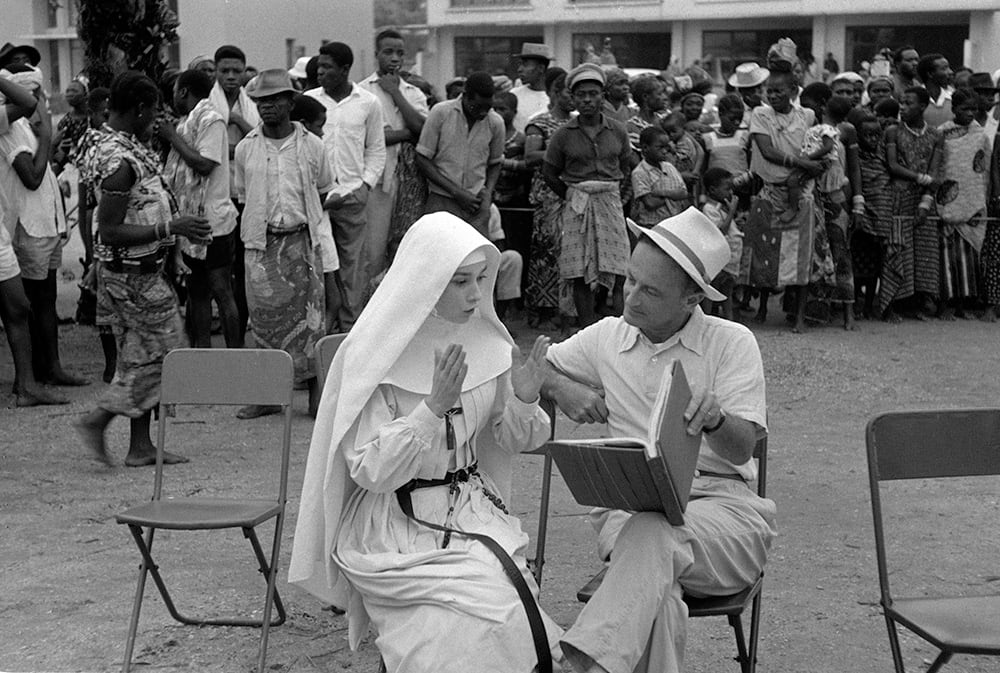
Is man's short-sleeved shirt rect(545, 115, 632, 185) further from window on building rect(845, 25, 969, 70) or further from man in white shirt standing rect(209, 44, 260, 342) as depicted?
window on building rect(845, 25, 969, 70)

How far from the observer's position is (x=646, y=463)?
3.53 metres

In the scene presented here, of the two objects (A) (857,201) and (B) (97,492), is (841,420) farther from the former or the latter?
(B) (97,492)

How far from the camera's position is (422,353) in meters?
4.04

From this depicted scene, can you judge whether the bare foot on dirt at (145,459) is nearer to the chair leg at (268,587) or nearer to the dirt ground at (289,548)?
the dirt ground at (289,548)

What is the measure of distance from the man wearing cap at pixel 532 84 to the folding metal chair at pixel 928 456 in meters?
8.80

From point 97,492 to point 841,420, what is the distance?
431cm

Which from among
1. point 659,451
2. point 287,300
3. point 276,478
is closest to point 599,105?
point 287,300

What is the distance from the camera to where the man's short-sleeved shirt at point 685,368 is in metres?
4.15

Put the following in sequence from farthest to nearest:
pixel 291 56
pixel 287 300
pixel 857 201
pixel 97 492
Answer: pixel 291 56 → pixel 857 201 → pixel 287 300 → pixel 97 492

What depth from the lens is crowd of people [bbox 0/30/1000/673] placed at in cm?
386

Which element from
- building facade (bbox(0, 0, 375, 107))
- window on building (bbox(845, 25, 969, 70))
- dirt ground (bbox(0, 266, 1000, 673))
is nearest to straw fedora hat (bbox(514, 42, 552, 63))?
building facade (bbox(0, 0, 375, 107))

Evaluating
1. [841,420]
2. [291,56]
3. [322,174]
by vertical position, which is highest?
[291,56]

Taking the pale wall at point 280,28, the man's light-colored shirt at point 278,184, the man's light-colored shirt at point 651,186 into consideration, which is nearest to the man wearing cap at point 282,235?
the man's light-colored shirt at point 278,184

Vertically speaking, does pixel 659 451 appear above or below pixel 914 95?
below
